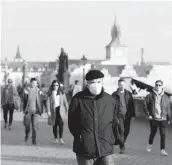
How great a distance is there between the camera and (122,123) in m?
11.2

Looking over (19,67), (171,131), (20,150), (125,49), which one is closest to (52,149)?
(20,150)

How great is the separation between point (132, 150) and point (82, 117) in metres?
5.72

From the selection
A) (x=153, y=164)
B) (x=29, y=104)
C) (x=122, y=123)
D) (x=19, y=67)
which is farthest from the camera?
(x=19, y=67)

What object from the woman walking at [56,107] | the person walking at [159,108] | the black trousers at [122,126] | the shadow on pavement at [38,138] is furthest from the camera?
the woman walking at [56,107]

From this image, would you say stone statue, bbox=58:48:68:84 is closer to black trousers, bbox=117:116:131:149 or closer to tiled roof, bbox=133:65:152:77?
→ black trousers, bbox=117:116:131:149

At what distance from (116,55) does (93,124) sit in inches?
6499

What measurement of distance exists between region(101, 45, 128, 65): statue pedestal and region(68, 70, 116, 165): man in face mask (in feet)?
513

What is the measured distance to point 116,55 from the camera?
559 ft

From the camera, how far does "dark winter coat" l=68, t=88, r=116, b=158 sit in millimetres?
→ 5707

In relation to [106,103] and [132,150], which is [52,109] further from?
[106,103]

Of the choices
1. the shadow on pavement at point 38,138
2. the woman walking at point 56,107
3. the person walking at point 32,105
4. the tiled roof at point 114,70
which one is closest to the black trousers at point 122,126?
the shadow on pavement at point 38,138

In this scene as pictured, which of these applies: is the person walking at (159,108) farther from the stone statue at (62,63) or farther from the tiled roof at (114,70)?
the tiled roof at (114,70)

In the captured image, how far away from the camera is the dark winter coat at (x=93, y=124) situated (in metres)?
5.71

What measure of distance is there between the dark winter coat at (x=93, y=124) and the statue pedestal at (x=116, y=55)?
15643 centimetres
